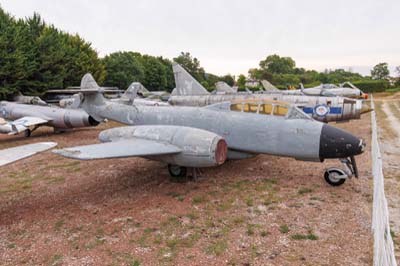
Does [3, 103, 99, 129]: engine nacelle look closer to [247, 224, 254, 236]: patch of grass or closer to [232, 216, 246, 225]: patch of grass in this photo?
[232, 216, 246, 225]: patch of grass

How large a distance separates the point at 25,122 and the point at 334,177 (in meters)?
11.9

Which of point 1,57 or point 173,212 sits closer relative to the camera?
point 173,212

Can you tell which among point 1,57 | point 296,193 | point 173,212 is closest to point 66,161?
point 173,212

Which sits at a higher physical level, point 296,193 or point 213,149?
point 213,149

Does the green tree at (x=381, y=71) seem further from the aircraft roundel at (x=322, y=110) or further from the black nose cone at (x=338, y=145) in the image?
the black nose cone at (x=338, y=145)

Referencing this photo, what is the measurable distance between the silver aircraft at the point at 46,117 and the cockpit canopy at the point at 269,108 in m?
7.72

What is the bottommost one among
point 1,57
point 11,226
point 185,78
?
point 11,226

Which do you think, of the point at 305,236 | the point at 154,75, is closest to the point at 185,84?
the point at 305,236

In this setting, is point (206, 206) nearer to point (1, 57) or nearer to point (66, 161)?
point (66, 161)

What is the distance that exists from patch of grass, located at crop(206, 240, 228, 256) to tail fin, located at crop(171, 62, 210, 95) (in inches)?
414

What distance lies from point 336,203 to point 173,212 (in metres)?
3.04

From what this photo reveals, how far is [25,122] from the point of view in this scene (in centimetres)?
1209

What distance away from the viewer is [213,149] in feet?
18.3

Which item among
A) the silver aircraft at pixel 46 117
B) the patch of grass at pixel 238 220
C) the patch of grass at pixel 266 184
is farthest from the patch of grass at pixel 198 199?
the silver aircraft at pixel 46 117
